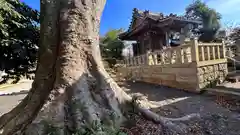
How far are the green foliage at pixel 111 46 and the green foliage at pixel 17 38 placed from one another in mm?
13971

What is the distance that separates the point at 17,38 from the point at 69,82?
220 centimetres

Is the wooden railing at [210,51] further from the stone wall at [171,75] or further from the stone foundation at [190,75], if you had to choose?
the stone wall at [171,75]

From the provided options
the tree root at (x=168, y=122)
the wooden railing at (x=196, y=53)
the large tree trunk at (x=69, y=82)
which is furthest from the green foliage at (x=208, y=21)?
the large tree trunk at (x=69, y=82)

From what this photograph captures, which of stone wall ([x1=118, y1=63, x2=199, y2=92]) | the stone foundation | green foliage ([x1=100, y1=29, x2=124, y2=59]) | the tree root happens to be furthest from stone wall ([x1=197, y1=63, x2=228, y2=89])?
green foliage ([x1=100, y1=29, x2=124, y2=59])

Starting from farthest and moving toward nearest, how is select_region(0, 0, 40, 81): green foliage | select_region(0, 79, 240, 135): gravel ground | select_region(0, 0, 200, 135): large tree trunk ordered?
select_region(0, 0, 40, 81): green foliage → select_region(0, 79, 240, 135): gravel ground → select_region(0, 0, 200, 135): large tree trunk

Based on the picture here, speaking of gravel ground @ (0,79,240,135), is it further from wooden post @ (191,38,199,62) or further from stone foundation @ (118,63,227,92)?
wooden post @ (191,38,199,62)

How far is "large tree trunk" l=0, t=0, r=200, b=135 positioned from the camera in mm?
3182

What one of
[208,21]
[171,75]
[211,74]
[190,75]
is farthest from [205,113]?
[208,21]

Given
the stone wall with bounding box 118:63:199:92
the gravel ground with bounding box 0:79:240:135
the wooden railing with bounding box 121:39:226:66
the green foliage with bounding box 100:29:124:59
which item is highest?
the green foliage with bounding box 100:29:124:59

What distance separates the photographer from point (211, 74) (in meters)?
6.96

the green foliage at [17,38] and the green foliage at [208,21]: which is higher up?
the green foliage at [208,21]

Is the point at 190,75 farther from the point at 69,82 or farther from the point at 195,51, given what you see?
the point at 69,82

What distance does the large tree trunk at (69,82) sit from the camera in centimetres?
318

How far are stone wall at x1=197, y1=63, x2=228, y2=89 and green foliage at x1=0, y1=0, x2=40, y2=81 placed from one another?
5.36 meters
